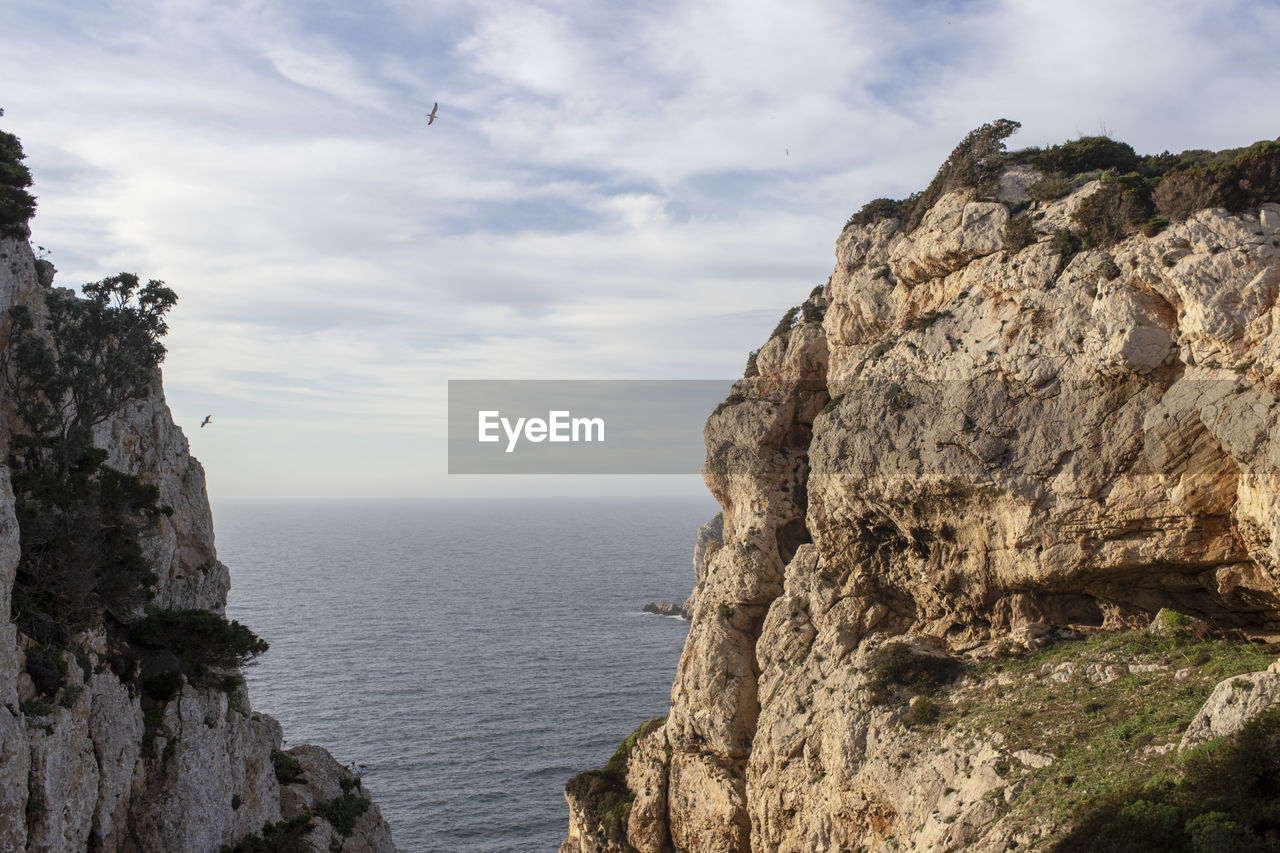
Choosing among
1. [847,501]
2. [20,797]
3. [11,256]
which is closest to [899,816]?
[847,501]

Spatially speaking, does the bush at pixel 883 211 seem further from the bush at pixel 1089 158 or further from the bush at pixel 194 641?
the bush at pixel 194 641

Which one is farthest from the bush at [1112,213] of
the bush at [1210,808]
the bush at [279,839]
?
the bush at [279,839]

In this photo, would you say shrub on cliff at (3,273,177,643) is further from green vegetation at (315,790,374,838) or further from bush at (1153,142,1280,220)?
bush at (1153,142,1280,220)

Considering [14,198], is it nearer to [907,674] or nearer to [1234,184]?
[907,674]

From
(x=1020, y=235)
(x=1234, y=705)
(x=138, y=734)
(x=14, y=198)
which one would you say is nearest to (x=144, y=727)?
(x=138, y=734)

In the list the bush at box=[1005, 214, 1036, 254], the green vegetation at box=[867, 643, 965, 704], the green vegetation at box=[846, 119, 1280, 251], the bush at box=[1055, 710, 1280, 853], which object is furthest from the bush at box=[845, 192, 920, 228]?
the bush at box=[1055, 710, 1280, 853]
